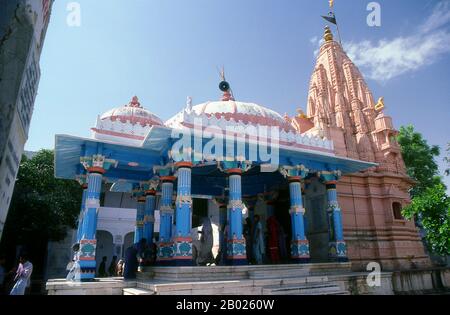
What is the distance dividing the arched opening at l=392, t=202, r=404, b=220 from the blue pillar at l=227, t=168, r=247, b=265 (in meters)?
7.68

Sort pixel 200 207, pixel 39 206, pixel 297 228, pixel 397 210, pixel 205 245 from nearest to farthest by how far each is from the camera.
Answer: pixel 297 228
pixel 205 245
pixel 397 210
pixel 39 206
pixel 200 207

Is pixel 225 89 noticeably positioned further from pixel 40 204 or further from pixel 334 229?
pixel 40 204

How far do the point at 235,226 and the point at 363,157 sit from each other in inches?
298

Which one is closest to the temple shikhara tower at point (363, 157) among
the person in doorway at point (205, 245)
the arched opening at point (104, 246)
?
the person in doorway at point (205, 245)

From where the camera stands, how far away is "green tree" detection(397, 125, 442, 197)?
19391 millimetres

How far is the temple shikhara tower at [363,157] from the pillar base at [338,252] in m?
1.36

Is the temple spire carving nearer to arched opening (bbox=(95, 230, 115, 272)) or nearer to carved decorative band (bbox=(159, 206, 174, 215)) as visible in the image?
carved decorative band (bbox=(159, 206, 174, 215))

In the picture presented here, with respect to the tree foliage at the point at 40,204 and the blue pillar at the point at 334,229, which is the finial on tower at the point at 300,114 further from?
the tree foliage at the point at 40,204

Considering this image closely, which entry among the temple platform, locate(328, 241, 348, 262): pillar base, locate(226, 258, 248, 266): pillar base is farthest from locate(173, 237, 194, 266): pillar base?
locate(328, 241, 348, 262): pillar base

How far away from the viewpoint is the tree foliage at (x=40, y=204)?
51.8ft

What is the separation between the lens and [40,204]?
16.0 metres

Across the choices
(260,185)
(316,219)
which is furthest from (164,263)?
(316,219)

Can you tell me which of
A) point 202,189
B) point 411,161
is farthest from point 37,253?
point 411,161
